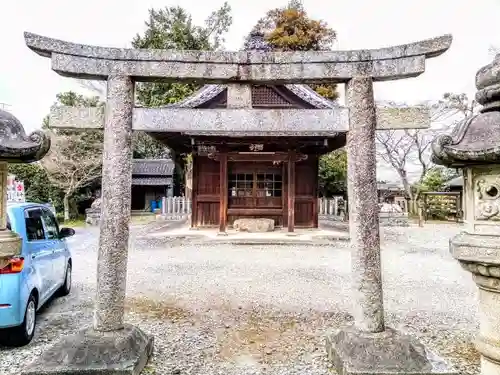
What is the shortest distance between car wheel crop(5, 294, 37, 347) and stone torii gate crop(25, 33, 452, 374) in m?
0.88

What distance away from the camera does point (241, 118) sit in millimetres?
4320

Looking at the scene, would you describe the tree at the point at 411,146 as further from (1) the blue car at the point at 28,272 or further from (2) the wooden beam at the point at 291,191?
(1) the blue car at the point at 28,272

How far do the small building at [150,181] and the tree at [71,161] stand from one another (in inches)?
298

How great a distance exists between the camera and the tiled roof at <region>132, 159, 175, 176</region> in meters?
33.8

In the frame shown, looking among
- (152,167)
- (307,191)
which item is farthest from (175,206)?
(152,167)

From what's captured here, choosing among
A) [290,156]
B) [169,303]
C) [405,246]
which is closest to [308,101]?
[290,156]

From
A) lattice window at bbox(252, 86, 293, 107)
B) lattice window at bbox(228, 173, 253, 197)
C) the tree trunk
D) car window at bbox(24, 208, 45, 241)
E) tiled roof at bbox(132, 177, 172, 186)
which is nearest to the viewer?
car window at bbox(24, 208, 45, 241)

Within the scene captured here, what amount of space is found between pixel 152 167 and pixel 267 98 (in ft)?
69.0

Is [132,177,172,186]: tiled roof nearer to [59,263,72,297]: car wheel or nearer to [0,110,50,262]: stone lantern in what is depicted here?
[59,263,72,297]: car wheel

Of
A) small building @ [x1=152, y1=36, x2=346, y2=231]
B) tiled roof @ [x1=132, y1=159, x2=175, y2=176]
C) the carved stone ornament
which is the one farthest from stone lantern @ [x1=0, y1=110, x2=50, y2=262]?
tiled roof @ [x1=132, y1=159, x2=175, y2=176]

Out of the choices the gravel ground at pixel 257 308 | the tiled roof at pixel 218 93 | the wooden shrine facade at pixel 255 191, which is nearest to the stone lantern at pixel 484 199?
the gravel ground at pixel 257 308

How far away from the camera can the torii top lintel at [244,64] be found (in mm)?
4219

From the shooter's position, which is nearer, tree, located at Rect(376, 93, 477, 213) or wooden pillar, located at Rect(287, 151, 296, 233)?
wooden pillar, located at Rect(287, 151, 296, 233)

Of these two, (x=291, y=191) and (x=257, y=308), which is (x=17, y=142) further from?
(x=291, y=191)
